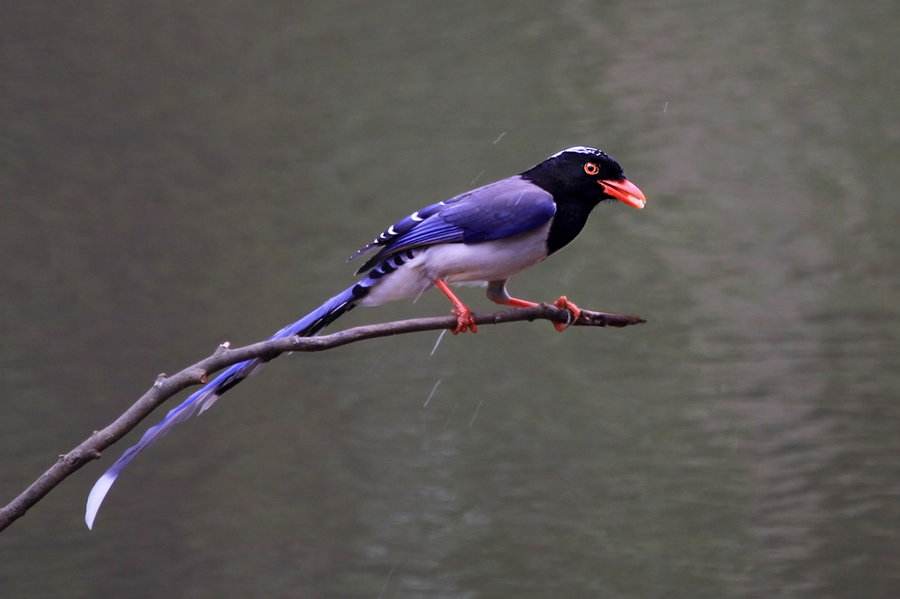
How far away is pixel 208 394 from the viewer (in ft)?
10.1

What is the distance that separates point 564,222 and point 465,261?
0.29 metres

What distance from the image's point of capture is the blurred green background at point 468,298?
6.32 metres

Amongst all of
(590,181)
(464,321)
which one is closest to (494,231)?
(590,181)

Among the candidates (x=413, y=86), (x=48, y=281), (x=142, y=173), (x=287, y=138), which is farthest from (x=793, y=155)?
(x=48, y=281)

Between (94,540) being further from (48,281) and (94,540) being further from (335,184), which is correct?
(335,184)

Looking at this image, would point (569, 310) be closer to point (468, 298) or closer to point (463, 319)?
point (463, 319)

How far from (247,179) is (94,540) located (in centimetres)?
247

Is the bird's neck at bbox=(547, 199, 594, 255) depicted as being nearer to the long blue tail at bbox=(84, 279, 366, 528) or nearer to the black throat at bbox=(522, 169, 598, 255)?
the black throat at bbox=(522, 169, 598, 255)

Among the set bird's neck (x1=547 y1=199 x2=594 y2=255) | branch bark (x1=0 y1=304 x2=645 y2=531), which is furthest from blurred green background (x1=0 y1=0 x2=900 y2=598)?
branch bark (x1=0 y1=304 x2=645 y2=531)

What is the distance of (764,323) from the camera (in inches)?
294

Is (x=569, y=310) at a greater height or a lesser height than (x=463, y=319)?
lesser

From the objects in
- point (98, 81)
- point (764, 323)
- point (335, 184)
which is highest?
point (98, 81)

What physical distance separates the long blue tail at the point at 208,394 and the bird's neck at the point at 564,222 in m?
0.50

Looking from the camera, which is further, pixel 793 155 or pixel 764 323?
pixel 793 155
